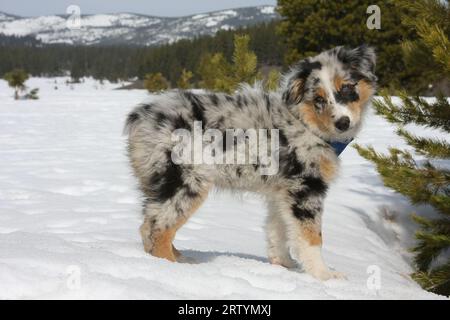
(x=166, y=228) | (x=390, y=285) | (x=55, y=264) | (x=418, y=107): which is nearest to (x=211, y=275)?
(x=166, y=228)

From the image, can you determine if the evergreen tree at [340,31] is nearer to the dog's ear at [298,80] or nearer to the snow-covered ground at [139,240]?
the snow-covered ground at [139,240]

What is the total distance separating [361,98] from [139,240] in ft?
10.3

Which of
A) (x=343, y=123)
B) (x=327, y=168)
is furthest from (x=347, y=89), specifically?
(x=327, y=168)

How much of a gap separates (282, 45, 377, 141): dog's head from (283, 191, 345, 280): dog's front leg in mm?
710

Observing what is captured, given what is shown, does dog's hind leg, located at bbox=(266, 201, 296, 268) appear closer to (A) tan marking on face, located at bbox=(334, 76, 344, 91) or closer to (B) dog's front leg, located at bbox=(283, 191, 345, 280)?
(B) dog's front leg, located at bbox=(283, 191, 345, 280)

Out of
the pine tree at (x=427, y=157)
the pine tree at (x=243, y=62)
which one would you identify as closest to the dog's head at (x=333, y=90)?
the pine tree at (x=427, y=157)

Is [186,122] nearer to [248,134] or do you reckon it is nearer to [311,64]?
[248,134]

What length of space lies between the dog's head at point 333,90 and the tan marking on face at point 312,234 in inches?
36.0

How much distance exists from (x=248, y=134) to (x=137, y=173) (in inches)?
44.4

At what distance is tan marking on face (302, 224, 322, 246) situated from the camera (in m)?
4.57

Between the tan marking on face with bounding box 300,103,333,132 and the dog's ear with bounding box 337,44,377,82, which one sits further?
the dog's ear with bounding box 337,44,377,82

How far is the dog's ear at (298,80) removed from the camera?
485 cm

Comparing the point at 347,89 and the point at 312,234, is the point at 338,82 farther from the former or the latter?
the point at 312,234

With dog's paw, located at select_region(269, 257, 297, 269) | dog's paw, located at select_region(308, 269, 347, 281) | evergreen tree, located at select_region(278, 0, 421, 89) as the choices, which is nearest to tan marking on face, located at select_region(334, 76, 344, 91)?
dog's paw, located at select_region(308, 269, 347, 281)
